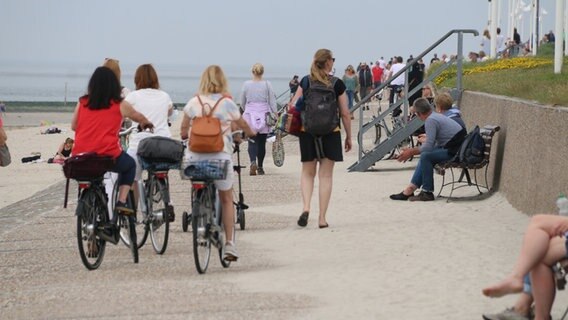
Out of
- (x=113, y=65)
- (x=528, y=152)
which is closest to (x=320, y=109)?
(x=113, y=65)

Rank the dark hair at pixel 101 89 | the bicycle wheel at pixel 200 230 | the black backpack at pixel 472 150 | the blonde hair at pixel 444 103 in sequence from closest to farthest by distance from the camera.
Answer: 1. the bicycle wheel at pixel 200 230
2. the dark hair at pixel 101 89
3. the black backpack at pixel 472 150
4. the blonde hair at pixel 444 103

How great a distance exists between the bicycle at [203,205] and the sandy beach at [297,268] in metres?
0.21

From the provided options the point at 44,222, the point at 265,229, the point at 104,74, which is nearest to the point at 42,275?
the point at 104,74

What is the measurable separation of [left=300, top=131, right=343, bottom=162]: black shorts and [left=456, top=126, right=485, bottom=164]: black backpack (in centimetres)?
285

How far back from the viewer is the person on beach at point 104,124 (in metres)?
11.7

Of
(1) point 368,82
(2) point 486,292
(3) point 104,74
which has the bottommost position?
(1) point 368,82

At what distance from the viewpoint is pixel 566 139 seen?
1375 centimetres

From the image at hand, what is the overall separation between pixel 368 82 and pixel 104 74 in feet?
136

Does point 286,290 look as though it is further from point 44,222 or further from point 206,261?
point 44,222

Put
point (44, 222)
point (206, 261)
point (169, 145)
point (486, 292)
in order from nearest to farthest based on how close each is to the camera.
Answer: point (486, 292) < point (206, 261) < point (169, 145) < point (44, 222)

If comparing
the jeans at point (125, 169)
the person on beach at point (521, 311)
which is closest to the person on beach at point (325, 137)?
the jeans at point (125, 169)

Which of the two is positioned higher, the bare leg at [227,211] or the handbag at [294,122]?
the handbag at [294,122]

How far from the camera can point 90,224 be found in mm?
11727

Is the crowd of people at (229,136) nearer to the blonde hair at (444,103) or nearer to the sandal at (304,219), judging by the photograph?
the sandal at (304,219)
